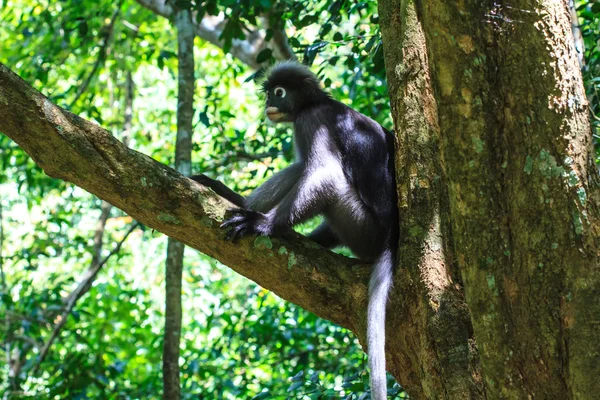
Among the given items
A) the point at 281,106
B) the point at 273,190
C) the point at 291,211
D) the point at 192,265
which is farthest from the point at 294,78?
the point at 192,265

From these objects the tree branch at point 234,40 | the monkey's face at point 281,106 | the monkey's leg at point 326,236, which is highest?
the tree branch at point 234,40

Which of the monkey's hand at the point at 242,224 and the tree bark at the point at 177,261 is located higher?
the tree bark at the point at 177,261

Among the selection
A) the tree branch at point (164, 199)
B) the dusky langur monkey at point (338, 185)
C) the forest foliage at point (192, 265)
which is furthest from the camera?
the forest foliage at point (192, 265)

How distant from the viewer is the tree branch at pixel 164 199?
2.63m

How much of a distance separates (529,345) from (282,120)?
271 cm

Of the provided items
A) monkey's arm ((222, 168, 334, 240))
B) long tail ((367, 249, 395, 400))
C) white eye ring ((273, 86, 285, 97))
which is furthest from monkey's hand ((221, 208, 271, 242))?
white eye ring ((273, 86, 285, 97))

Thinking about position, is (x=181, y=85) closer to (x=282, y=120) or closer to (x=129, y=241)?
(x=282, y=120)

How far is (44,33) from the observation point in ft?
25.2

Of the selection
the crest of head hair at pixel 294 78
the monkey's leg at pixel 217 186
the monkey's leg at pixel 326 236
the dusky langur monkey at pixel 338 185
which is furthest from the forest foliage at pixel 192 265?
the monkey's leg at pixel 326 236

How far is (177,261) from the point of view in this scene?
4.51m

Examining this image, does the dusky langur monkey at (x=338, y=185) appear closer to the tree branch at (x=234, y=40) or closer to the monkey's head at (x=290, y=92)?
the monkey's head at (x=290, y=92)

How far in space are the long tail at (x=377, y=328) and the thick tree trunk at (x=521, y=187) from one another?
48 centimetres

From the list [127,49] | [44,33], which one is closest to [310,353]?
[127,49]

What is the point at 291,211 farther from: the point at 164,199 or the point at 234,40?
the point at 234,40
